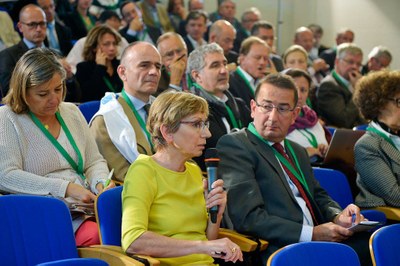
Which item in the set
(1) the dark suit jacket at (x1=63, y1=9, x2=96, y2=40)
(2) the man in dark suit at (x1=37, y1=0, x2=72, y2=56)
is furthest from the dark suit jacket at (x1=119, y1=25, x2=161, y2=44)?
(2) the man in dark suit at (x1=37, y1=0, x2=72, y2=56)

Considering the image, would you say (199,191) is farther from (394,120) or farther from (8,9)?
(8,9)

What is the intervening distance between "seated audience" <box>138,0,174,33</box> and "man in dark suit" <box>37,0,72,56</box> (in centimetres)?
133

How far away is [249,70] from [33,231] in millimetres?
3327

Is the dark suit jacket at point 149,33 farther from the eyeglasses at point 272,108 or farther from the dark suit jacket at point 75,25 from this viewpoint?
the eyeglasses at point 272,108

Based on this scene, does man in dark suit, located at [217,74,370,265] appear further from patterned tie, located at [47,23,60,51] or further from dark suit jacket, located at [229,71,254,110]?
patterned tie, located at [47,23,60,51]

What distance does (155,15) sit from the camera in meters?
8.41

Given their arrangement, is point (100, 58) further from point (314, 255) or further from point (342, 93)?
point (314, 255)

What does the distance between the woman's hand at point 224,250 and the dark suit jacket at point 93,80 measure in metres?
2.92

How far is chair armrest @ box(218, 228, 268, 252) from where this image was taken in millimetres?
3258

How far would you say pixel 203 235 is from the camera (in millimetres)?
3152

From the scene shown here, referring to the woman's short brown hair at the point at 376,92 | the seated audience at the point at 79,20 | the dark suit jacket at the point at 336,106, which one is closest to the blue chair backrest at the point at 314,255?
the woman's short brown hair at the point at 376,92

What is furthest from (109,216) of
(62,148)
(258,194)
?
(258,194)

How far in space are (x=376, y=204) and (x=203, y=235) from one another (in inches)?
55.0

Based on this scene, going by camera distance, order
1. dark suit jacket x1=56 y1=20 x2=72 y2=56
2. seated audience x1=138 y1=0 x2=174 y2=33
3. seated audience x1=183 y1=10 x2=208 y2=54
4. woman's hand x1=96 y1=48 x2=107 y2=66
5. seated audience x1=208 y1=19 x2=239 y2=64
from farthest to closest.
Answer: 1. seated audience x1=138 y1=0 x2=174 y2=33
2. seated audience x1=183 y1=10 x2=208 y2=54
3. seated audience x1=208 y1=19 x2=239 y2=64
4. dark suit jacket x1=56 y1=20 x2=72 y2=56
5. woman's hand x1=96 y1=48 x2=107 y2=66
